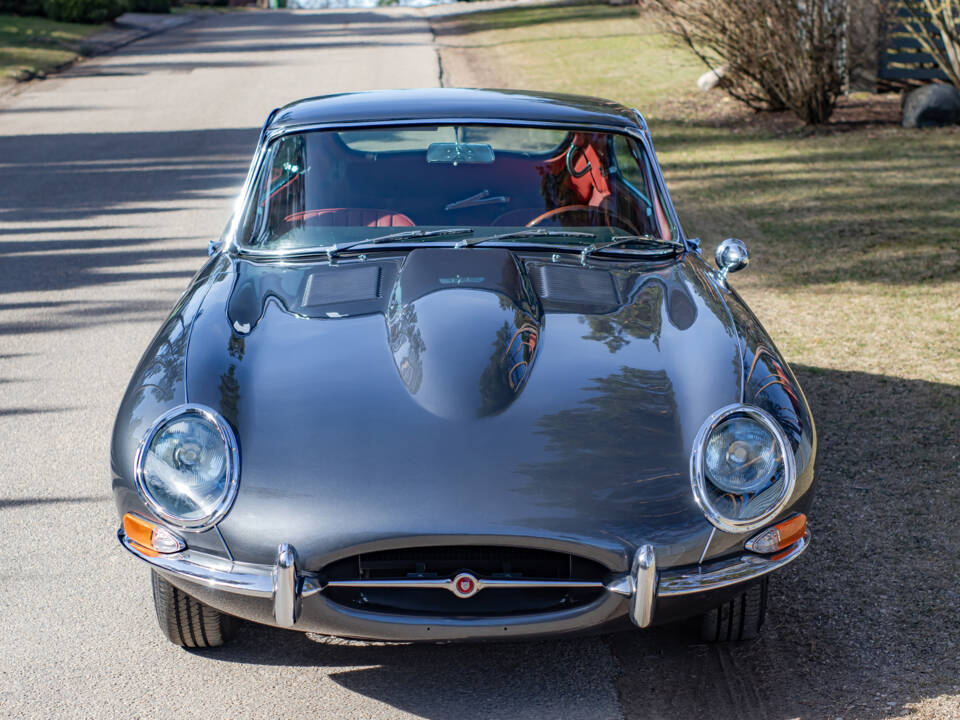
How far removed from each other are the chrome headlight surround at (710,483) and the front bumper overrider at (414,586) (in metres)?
0.12

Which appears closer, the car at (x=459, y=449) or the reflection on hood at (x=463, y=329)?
the car at (x=459, y=449)

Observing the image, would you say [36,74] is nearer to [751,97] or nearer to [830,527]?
[751,97]

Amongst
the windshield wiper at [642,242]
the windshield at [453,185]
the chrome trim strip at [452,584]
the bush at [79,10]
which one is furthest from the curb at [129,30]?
the chrome trim strip at [452,584]

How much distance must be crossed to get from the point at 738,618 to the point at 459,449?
1.04 meters

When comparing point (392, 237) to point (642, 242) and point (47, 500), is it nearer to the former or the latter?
point (642, 242)

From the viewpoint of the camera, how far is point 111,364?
219 inches

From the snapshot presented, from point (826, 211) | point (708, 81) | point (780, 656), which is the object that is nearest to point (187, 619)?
point (780, 656)

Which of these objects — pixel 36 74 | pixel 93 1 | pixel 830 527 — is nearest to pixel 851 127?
pixel 830 527

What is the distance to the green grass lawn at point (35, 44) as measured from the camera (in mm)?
18938

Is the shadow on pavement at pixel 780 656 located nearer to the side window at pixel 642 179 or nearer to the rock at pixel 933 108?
the side window at pixel 642 179

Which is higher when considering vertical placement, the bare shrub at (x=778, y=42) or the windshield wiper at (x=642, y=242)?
the windshield wiper at (x=642, y=242)

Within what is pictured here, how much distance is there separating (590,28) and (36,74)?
13.3 meters

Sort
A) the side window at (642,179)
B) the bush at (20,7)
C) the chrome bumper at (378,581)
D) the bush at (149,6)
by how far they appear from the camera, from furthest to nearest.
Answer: the bush at (149,6)
the bush at (20,7)
the side window at (642,179)
the chrome bumper at (378,581)

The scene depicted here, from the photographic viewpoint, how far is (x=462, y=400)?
9.32 ft
